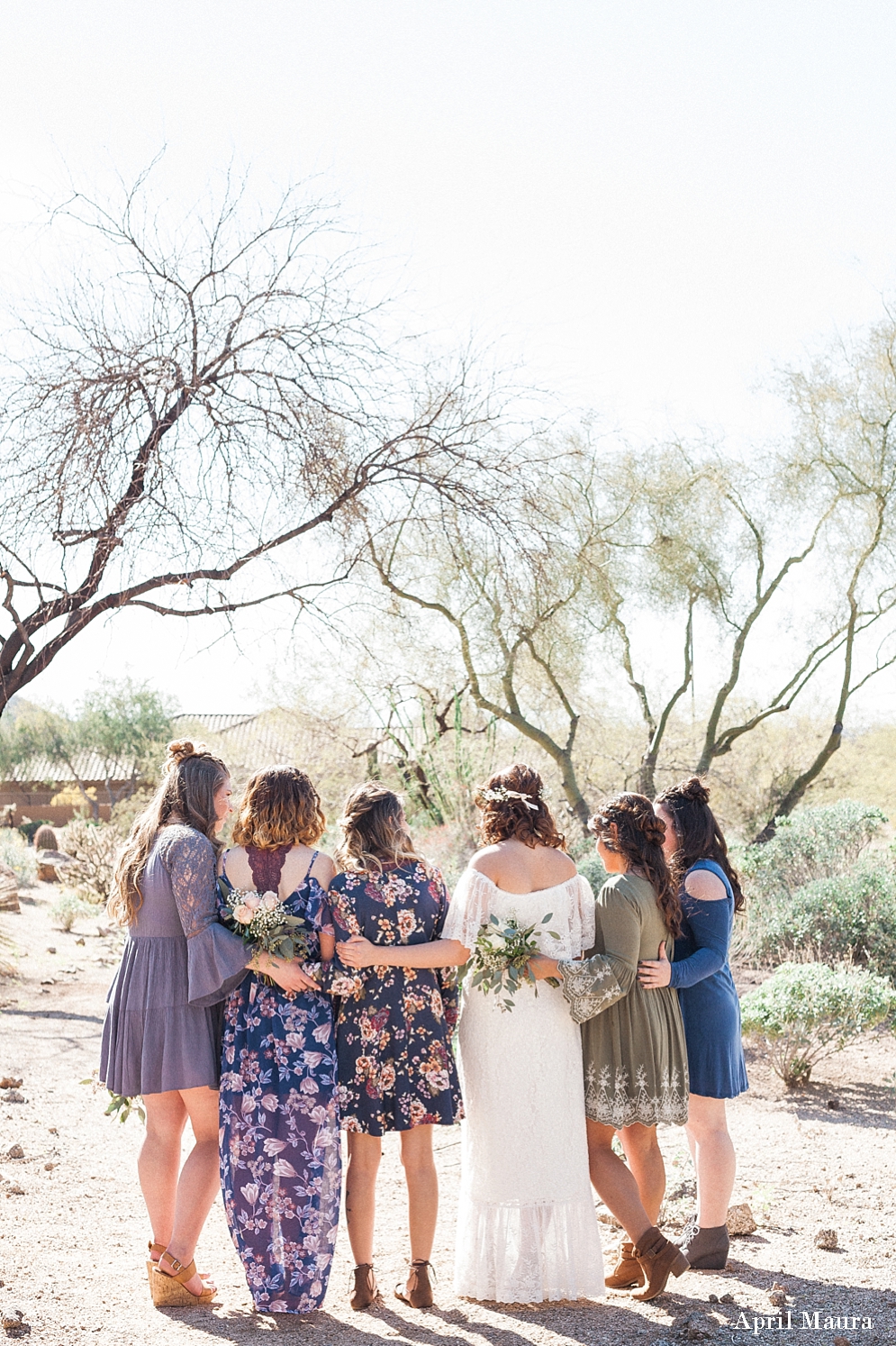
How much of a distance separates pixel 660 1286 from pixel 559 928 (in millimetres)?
1156

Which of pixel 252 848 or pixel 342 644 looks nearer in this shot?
pixel 252 848

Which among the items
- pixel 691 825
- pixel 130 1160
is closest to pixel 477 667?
pixel 130 1160

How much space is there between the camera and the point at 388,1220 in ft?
17.1

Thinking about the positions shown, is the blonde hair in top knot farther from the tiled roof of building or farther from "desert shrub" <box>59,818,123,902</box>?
the tiled roof of building

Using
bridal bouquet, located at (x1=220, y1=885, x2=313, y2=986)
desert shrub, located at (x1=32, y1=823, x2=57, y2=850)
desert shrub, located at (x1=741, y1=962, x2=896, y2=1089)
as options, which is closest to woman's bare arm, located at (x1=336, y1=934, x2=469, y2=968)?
bridal bouquet, located at (x1=220, y1=885, x2=313, y2=986)

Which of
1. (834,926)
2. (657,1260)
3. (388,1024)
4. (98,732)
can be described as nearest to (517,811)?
(388,1024)

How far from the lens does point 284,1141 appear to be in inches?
151

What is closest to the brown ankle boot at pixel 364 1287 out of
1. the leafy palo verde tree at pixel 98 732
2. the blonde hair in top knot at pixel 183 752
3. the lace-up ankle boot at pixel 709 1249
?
the lace-up ankle boot at pixel 709 1249

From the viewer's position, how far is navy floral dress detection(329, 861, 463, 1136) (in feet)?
12.9

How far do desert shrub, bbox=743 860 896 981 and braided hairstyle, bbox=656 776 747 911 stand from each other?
19.4ft

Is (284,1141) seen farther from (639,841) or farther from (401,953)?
(639,841)

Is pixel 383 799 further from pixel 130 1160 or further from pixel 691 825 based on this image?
pixel 130 1160

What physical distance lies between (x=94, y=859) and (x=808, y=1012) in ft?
39.9

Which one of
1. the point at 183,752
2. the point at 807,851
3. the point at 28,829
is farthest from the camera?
the point at 28,829
